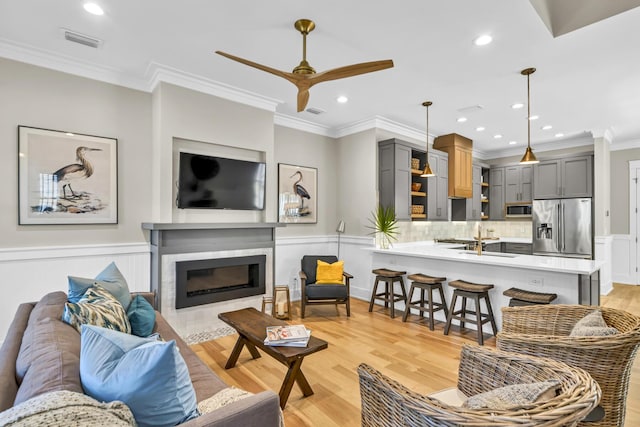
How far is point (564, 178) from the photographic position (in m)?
6.40

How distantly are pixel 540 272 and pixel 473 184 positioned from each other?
3949 mm

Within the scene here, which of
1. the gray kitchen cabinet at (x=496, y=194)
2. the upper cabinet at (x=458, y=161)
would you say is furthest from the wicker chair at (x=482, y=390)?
the gray kitchen cabinet at (x=496, y=194)

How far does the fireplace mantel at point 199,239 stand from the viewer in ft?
11.8

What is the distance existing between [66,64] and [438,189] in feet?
18.8

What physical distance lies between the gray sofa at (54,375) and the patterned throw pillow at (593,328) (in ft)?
5.51

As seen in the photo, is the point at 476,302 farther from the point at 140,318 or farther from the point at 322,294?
the point at 140,318

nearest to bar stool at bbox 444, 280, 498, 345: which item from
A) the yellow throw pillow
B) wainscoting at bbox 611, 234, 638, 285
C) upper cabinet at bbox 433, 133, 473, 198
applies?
Answer: the yellow throw pillow

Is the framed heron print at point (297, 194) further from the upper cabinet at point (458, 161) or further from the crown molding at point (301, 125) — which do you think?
the upper cabinet at point (458, 161)

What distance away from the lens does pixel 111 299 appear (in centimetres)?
212

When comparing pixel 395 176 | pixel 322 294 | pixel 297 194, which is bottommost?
pixel 322 294

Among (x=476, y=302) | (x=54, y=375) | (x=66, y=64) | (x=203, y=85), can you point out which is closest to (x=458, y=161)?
(x=476, y=302)

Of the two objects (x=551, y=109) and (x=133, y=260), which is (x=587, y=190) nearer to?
(x=551, y=109)

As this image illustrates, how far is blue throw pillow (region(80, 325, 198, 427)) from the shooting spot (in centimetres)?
108

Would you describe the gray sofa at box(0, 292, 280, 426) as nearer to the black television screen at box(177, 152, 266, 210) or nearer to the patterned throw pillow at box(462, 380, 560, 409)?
the patterned throw pillow at box(462, 380, 560, 409)
